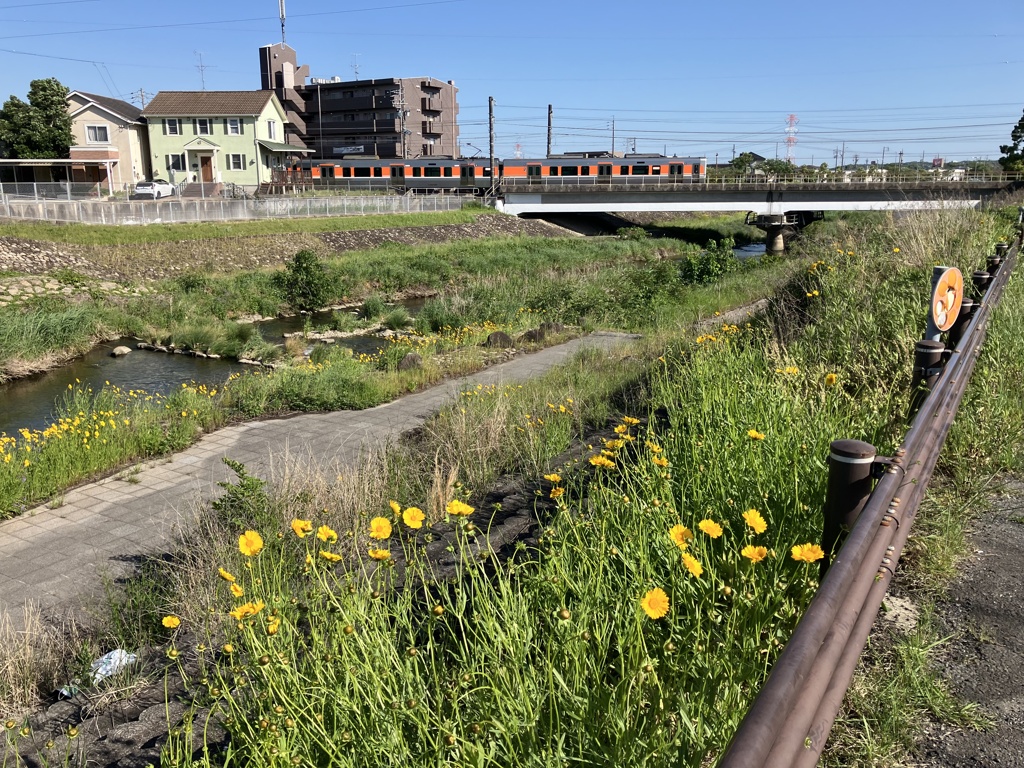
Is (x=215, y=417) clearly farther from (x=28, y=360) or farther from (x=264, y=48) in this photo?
(x=264, y=48)

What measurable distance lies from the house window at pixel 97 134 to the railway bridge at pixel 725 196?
94.8 feet

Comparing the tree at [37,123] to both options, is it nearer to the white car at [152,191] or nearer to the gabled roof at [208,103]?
the gabled roof at [208,103]

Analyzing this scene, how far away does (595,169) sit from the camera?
53.3 m

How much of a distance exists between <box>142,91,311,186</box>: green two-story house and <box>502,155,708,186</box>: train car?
1790cm

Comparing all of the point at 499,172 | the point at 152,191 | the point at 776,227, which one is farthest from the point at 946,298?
the point at 499,172

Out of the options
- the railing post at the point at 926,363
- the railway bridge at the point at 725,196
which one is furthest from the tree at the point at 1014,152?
the railing post at the point at 926,363

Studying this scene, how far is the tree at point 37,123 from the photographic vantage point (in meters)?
50.9

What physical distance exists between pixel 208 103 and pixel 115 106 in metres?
7.36

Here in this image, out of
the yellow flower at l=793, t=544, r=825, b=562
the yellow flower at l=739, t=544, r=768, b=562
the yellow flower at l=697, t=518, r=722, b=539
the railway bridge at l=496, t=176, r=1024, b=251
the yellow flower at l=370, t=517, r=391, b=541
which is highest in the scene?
the railway bridge at l=496, t=176, r=1024, b=251

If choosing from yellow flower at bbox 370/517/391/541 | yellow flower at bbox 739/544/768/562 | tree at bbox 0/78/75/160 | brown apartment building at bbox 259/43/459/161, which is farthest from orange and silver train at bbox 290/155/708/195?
yellow flower at bbox 739/544/768/562

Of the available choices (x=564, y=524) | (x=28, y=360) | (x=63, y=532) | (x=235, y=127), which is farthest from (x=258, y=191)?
(x=564, y=524)

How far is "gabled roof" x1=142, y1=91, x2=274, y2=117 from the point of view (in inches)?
2137

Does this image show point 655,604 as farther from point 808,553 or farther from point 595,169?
point 595,169

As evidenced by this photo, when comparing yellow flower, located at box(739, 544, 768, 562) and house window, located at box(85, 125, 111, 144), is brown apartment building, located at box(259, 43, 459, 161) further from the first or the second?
yellow flower, located at box(739, 544, 768, 562)
